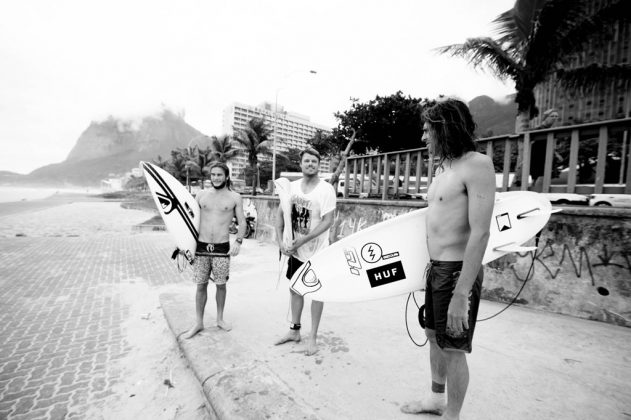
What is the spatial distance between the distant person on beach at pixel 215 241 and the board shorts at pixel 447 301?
2.18 meters

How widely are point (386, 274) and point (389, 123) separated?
1089 inches

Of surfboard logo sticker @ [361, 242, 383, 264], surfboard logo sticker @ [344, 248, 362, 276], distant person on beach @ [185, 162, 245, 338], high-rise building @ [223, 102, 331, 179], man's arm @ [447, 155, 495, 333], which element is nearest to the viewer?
man's arm @ [447, 155, 495, 333]

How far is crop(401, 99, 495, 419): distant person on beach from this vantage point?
1490mm

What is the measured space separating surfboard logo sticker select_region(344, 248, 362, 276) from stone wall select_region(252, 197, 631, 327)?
249cm

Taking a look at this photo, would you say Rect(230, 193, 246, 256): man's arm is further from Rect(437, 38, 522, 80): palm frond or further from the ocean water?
the ocean water

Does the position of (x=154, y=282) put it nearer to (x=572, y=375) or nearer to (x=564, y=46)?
(x=572, y=375)

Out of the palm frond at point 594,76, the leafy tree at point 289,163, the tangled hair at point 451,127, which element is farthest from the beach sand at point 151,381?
the leafy tree at point 289,163

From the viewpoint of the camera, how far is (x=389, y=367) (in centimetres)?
249

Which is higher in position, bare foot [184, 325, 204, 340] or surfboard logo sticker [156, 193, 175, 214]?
surfboard logo sticker [156, 193, 175, 214]

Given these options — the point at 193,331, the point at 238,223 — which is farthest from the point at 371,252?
the point at 193,331

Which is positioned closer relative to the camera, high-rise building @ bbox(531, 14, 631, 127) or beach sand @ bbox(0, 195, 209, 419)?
beach sand @ bbox(0, 195, 209, 419)

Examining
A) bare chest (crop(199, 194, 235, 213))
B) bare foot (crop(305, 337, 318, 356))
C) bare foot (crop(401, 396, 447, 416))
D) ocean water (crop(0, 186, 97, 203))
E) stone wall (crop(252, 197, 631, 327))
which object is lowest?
ocean water (crop(0, 186, 97, 203))

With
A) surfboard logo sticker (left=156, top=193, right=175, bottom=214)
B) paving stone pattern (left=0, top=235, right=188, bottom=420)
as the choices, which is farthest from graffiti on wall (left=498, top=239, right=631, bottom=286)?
paving stone pattern (left=0, top=235, right=188, bottom=420)

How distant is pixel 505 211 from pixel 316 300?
5.70 ft
